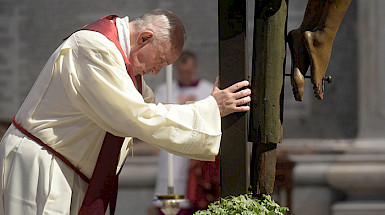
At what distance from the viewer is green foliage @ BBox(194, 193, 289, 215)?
3092 millimetres

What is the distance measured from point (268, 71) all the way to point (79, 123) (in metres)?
0.73

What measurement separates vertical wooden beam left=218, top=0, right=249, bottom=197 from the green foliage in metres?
0.10

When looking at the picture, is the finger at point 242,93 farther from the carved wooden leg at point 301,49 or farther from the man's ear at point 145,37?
the man's ear at point 145,37

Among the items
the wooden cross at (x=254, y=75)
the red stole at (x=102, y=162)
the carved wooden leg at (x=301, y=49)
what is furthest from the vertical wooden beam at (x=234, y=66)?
the red stole at (x=102, y=162)

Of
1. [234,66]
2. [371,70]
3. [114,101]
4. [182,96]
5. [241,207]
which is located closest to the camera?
[114,101]

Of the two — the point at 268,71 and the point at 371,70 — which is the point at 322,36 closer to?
the point at 268,71

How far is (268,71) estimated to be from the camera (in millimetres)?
3229

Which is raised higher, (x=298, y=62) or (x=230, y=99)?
(x=298, y=62)

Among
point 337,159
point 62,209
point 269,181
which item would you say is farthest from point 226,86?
point 337,159

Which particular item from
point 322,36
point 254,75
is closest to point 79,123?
point 254,75

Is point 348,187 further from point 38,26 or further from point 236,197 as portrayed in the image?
point 236,197

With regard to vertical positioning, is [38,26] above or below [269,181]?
above

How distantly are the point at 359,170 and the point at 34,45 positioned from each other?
2654 millimetres

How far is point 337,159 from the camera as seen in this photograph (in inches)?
255
